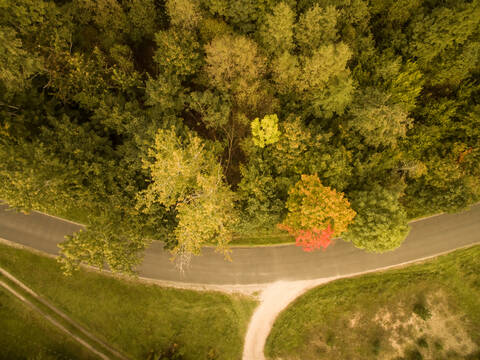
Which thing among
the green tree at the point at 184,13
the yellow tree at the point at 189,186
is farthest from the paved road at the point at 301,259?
the green tree at the point at 184,13

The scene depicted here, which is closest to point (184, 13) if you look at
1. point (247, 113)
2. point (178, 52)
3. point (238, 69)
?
point (178, 52)

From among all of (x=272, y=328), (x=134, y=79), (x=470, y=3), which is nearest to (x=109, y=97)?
(x=134, y=79)

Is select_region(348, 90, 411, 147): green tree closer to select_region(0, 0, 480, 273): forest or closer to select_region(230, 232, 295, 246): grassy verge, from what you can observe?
select_region(0, 0, 480, 273): forest

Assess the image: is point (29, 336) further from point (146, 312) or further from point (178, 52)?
point (178, 52)

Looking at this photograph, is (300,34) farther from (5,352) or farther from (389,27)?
(5,352)

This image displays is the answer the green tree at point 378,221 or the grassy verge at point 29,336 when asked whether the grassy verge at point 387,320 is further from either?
the grassy verge at point 29,336

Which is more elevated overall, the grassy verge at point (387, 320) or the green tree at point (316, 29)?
the green tree at point (316, 29)
